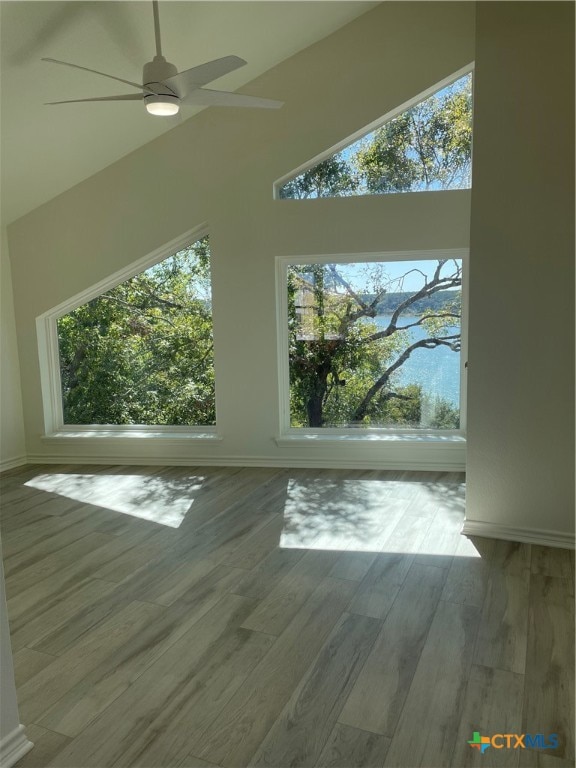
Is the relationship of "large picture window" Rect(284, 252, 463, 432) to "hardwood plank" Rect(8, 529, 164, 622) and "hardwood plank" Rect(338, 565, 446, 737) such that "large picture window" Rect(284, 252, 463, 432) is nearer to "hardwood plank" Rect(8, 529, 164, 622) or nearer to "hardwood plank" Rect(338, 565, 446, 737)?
"hardwood plank" Rect(8, 529, 164, 622)

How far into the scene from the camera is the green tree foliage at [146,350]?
5020 mm

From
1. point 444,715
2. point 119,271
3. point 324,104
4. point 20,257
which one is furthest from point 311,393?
point 444,715

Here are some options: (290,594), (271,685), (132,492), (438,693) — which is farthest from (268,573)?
(132,492)

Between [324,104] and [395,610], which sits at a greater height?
[324,104]

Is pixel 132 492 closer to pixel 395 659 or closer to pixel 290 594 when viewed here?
pixel 290 594

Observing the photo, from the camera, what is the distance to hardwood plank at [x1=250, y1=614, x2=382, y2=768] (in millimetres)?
1735

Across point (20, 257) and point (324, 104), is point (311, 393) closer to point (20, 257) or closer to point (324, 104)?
point (324, 104)

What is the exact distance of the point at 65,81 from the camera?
357cm

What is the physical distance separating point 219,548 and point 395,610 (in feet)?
3.69

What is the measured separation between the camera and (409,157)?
4.50m

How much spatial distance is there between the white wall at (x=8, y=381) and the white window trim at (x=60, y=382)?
238 millimetres

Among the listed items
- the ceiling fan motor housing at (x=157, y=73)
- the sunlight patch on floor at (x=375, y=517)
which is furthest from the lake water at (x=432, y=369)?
the ceiling fan motor housing at (x=157, y=73)

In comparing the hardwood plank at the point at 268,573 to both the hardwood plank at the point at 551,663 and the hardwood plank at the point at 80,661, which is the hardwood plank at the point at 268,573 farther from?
the hardwood plank at the point at 551,663

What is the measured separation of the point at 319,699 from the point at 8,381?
4.32 metres
